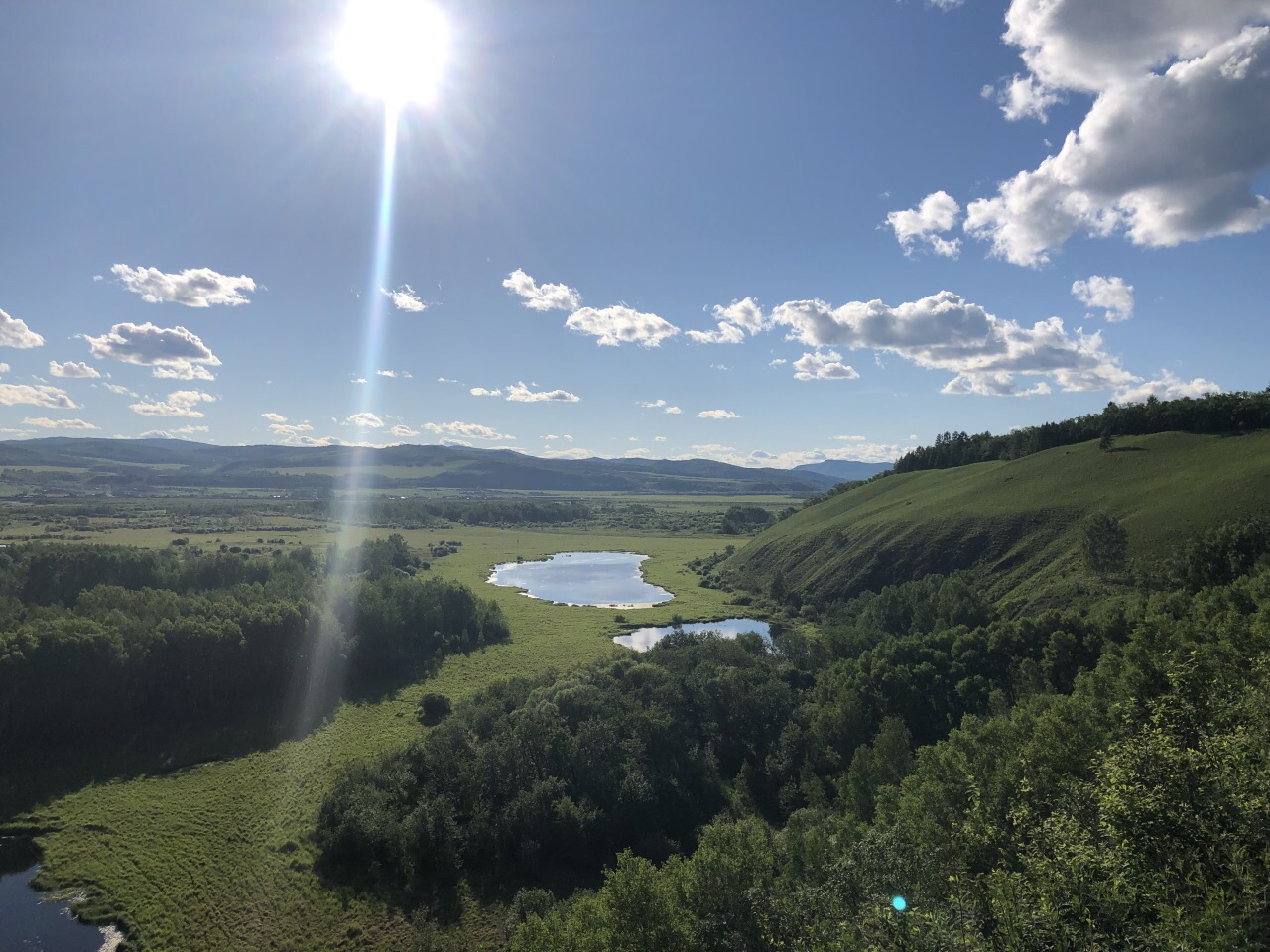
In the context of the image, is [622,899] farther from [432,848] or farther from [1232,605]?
[1232,605]

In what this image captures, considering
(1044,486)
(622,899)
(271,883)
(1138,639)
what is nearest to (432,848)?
(271,883)

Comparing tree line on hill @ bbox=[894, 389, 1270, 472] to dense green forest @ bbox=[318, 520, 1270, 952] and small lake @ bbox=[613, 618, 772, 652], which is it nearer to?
dense green forest @ bbox=[318, 520, 1270, 952]

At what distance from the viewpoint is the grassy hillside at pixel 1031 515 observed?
81.2m

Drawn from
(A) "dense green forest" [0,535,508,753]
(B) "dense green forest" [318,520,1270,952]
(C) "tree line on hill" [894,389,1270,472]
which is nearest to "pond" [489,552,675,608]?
(A) "dense green forest" [0,535,508,753]

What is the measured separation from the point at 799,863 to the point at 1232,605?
3643 centimetres

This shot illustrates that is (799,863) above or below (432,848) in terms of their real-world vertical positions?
above

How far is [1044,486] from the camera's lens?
11112 centimetres

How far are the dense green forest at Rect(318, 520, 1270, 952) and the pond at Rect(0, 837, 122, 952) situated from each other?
43.7 ft

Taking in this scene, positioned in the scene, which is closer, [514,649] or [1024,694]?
[1024,694]

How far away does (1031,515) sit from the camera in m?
101

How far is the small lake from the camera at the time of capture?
4136 inches

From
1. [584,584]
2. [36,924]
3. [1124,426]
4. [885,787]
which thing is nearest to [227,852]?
[36,924]

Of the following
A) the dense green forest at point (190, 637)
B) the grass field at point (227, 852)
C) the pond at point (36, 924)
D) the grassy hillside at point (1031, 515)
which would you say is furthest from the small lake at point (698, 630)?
the pond at point (36, 924)

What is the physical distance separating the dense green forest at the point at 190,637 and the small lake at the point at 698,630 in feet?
75.6
